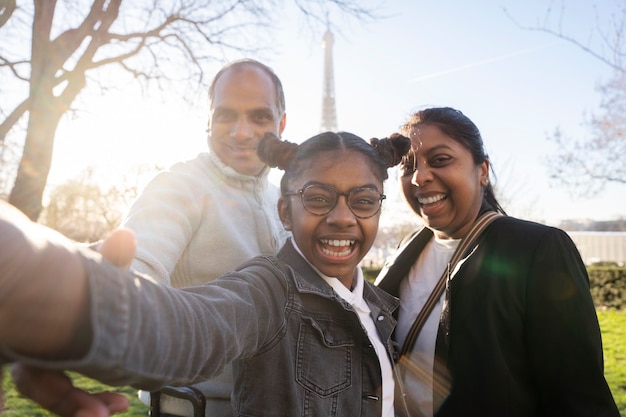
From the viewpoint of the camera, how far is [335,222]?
1.87m

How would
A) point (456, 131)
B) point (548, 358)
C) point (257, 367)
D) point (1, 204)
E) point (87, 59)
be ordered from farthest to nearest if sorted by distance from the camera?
point (87, 59), point (456, 131), point (548, 358), point (257, 367), point (1, 204)

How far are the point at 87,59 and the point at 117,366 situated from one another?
9199 millimetres

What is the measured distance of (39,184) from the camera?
Result: 7.20 meters

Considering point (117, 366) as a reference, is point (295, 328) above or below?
below

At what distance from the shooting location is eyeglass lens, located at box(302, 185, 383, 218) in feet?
6.25

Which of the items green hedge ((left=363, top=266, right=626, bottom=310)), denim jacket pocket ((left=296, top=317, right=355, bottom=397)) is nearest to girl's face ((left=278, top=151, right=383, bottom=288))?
denim jacket pocket ((left=296, top=317, right=355, bottom=397))

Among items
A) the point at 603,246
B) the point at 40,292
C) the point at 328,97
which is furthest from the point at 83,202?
the point at 603,246

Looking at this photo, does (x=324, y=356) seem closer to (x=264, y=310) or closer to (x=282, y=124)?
(x=264, y=310)

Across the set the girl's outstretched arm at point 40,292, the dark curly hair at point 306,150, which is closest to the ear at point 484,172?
the dark curly hair at point 306,150

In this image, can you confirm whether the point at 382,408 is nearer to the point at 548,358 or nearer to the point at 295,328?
the point at 295,328

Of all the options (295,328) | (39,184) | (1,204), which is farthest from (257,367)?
(39,184)

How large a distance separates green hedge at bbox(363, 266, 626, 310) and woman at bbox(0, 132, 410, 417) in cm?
1632

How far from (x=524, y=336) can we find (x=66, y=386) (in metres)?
1.86

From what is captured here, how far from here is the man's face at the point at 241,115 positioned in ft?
7.19
